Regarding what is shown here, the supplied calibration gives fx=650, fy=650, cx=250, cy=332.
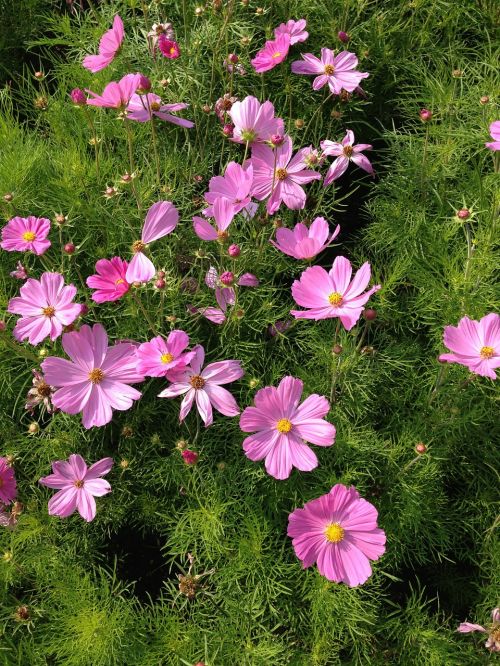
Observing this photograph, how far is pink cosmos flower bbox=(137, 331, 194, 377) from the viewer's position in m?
0.97

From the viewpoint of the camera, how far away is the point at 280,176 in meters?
1.23

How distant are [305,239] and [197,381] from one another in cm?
29

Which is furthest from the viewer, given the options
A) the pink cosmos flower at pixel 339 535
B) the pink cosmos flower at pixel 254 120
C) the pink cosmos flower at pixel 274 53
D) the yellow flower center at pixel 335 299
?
the pink cosmos flower at pixel 274 53

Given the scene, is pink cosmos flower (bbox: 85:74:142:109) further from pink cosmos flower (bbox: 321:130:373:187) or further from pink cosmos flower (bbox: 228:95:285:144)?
pink cosmos flower (bbox: 321:130:373:187)

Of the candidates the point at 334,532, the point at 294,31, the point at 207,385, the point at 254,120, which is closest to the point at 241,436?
the point at 207,385

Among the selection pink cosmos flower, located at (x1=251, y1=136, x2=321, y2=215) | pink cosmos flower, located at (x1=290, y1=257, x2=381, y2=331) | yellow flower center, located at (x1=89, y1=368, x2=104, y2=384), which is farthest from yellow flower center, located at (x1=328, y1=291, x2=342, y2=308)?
yellow flower center, located at (x1=89, y1=368, x2=104, y2=384)

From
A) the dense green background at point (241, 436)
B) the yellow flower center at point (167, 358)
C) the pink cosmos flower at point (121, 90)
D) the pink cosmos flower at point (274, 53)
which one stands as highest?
the pink cosmos flower at point (121, 90)

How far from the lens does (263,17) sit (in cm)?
164

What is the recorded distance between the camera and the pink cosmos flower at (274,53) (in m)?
1.33

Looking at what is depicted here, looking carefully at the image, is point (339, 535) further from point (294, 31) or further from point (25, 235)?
point (294, 31)

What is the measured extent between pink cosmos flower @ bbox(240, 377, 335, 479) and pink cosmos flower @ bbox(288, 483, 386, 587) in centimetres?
7

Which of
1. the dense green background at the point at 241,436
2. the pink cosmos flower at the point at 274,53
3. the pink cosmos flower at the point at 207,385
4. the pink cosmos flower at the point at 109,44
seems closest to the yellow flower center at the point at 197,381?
the pink cosmos flower at the point at 207,385

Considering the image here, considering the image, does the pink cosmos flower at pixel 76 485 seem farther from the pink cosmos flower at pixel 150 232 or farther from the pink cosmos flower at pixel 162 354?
the pink cosmos flower at pixel 150 232

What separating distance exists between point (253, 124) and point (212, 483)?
65 centimetres
